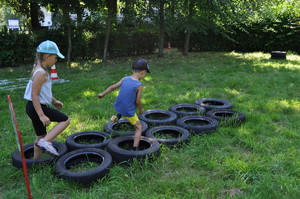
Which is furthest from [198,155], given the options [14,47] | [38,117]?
[14,47]

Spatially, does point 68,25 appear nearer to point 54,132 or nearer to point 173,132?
point 173,132

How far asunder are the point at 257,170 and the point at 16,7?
620 inches

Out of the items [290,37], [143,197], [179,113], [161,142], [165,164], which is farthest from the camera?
[290,37]

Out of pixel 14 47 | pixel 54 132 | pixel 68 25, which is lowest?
pixel 54 132

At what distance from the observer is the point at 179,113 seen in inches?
213

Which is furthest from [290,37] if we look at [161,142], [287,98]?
[161,142]

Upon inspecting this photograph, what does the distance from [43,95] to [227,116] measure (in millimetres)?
3622

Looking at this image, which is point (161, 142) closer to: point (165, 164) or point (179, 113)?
point (165, 164)

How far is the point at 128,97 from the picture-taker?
367 centimetres

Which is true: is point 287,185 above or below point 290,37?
below

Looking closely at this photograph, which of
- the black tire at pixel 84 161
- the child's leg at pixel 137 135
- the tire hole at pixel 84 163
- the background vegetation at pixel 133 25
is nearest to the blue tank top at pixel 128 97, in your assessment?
the child's leg at pixel 137 135

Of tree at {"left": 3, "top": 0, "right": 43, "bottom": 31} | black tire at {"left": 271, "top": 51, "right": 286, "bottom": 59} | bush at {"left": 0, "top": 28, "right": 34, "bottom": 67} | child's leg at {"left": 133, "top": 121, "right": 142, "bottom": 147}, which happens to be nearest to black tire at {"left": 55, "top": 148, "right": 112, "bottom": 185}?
child's leg at {"left": 133, "top": 121, "right": 142, "bottom": 147}

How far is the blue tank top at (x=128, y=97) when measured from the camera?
363 centimetres

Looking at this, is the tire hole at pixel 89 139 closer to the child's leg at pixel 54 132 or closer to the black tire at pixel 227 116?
the child's leg at pixel 54 132
